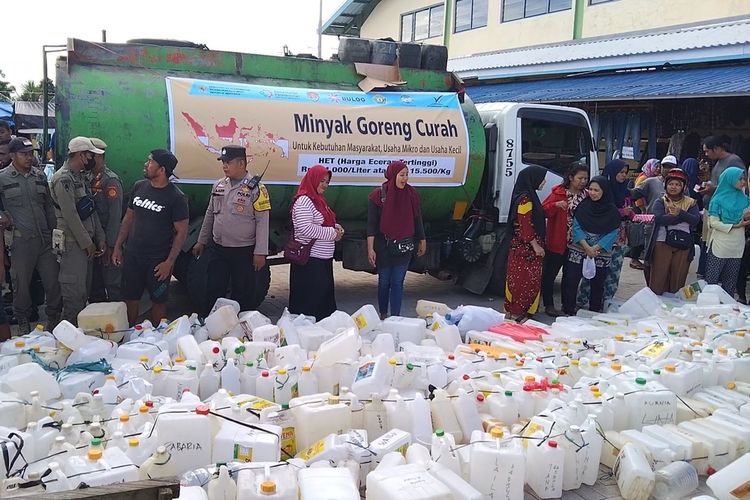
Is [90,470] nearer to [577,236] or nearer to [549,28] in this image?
[577,236]

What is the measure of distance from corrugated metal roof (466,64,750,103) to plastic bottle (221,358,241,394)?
29.8 ft

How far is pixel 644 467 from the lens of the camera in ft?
11.2

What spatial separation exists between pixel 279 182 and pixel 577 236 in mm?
3121

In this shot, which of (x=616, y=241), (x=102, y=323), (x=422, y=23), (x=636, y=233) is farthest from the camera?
(x=422, y=23)

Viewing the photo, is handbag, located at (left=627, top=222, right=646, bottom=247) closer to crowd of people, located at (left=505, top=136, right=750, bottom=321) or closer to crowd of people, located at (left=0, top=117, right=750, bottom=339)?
crowd of people, located at (left=505, top=136, right=750, bottom=321)

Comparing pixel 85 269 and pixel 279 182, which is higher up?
pixel 279 182

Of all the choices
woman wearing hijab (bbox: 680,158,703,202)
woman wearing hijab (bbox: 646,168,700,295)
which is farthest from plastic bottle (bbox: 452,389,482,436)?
woman wearing hijab (bbox: 680,158,703,202)

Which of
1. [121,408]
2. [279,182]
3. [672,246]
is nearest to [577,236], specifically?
[672,246]

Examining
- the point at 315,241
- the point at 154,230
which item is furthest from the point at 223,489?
the point at 315,241

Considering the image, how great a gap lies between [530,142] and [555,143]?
490 millimetres

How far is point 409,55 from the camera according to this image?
25.5ft

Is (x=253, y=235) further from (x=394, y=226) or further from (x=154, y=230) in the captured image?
(x=394, y=226)

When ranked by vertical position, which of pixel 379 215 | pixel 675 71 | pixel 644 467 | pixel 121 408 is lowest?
pixel 644 467

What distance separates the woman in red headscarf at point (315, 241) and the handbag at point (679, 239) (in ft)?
12.4
